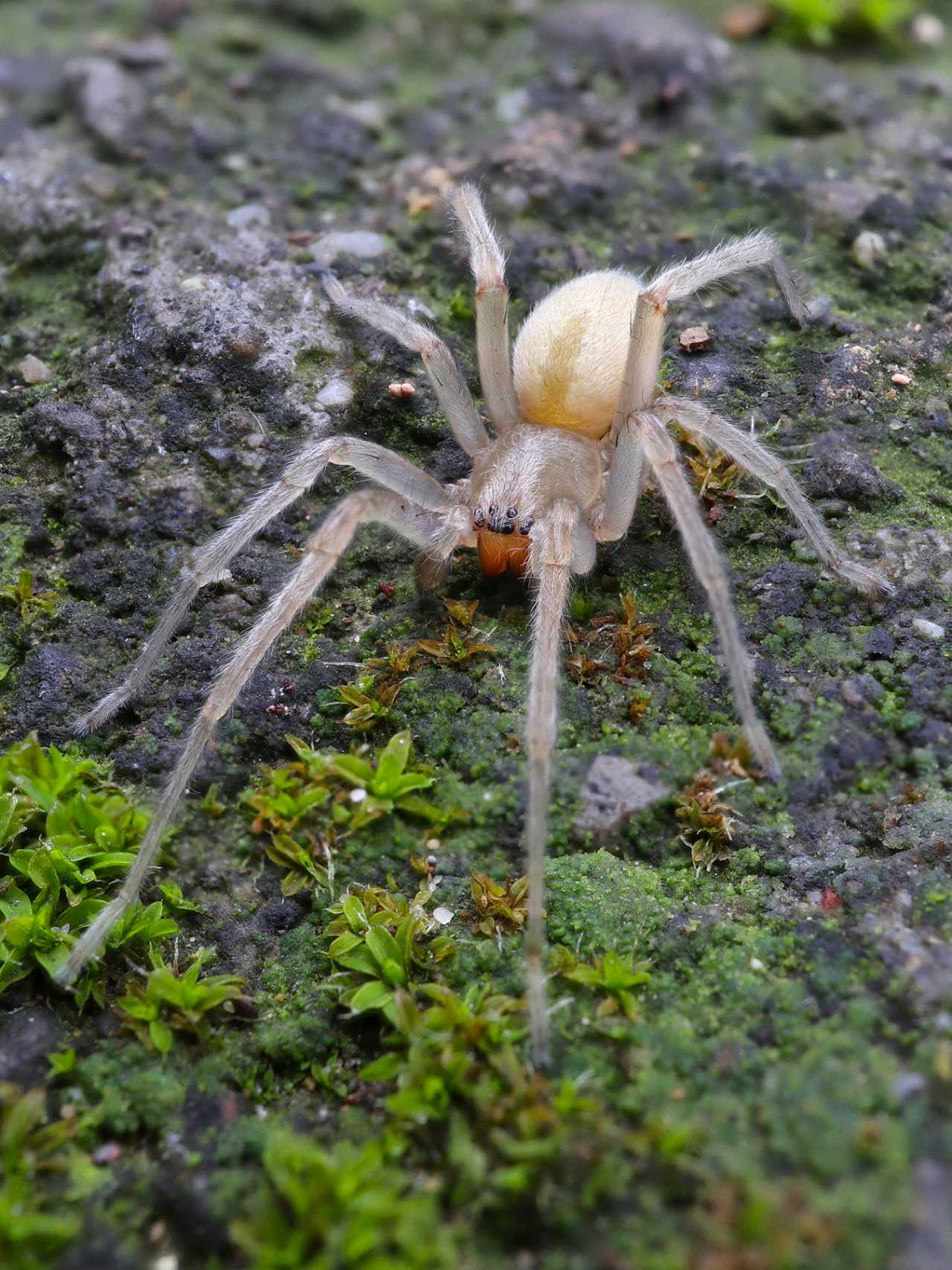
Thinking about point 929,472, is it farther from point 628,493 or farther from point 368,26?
point 368,26

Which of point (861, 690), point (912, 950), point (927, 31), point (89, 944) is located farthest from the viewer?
point (927, 31)

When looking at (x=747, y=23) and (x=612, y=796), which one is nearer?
(x=612, y=796)

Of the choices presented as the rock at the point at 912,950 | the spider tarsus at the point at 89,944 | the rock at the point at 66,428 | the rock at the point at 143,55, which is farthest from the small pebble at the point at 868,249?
the spider tarsus at the point at 89,944

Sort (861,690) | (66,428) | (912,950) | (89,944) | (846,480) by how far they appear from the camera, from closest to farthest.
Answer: (912,950) < (89,944) < (861,690) < (846,480) < (66,428)

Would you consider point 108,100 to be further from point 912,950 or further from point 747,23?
point 912,950

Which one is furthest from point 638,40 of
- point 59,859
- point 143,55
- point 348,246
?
point 59,859

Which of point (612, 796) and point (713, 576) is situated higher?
point (713, 576)
